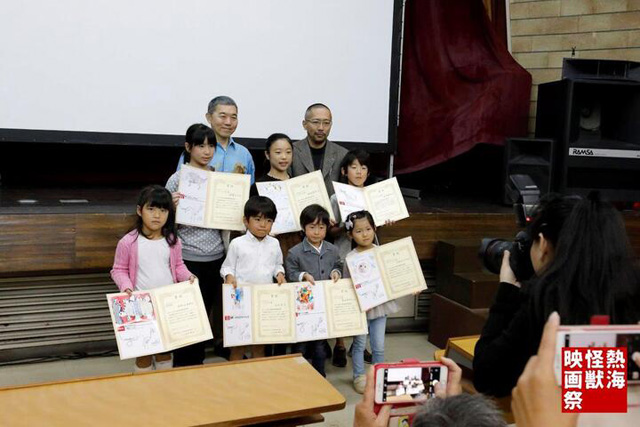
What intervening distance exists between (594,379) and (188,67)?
3603mm

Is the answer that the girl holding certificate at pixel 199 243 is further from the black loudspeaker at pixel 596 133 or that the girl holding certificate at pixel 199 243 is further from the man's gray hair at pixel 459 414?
the black loudspeaker at pixel 596 133

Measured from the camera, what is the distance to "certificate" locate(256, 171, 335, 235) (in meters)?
2.78

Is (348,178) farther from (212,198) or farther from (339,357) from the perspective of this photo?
(339,357)

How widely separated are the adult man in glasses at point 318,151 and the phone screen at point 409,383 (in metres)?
1.98

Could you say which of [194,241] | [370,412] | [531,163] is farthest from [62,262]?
[531,163]

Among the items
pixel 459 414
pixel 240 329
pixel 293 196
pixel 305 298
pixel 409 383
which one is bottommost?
pixel 240 329

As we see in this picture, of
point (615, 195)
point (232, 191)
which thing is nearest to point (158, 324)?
point (232, 191)

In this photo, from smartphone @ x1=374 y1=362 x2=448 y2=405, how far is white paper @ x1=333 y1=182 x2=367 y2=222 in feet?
5.43

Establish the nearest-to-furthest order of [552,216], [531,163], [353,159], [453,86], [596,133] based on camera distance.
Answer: [552,216]
[353,159]
[531,163]
[596,133]
[453,86]

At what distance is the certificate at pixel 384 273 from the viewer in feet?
8.80

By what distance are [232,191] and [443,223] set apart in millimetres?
1467

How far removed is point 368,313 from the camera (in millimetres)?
2828

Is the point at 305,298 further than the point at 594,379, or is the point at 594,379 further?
the point at 305,298

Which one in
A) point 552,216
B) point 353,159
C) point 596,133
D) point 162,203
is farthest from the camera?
point 596,133
